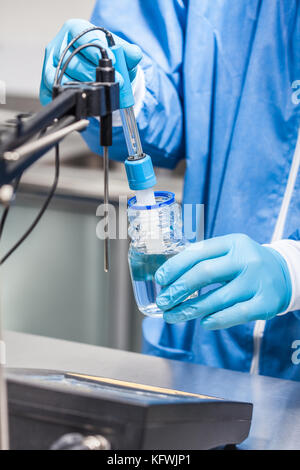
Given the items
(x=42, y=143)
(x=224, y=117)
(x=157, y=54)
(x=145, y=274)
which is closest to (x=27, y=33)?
(x=157, y=54)

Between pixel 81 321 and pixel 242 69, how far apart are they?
119 centimetres

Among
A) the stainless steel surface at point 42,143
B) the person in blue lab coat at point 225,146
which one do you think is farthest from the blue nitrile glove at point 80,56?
the stainless steel surface at point 42,143

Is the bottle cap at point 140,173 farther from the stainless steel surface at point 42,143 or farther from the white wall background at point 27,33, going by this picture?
the white wall background at point 27,33

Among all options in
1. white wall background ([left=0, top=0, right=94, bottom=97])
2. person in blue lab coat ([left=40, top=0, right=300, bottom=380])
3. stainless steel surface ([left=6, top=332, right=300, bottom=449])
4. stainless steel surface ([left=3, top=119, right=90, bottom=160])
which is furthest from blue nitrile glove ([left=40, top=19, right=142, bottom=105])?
white wall background ([left=0, top=0, right=94, bottom=97])

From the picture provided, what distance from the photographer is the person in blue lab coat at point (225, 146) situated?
0.90 m

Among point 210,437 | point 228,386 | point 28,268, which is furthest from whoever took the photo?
point 28,268

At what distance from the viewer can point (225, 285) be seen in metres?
0.90

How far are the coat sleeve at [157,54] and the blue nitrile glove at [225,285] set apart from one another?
1.13 feet

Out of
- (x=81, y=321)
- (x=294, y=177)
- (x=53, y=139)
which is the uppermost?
(x=53, y=139)

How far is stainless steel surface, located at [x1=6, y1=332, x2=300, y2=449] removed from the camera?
2.80 feet

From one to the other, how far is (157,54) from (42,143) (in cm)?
69
